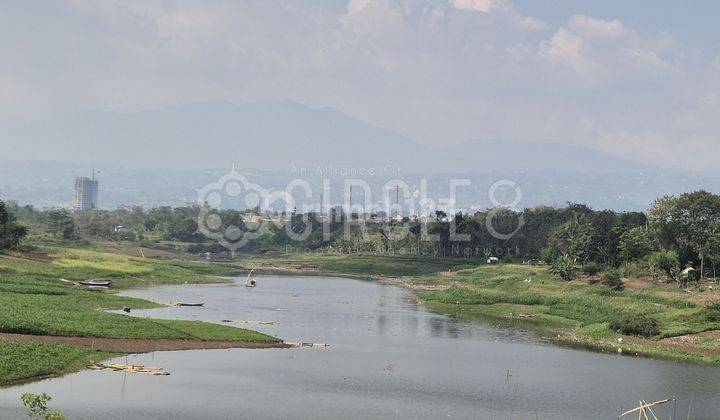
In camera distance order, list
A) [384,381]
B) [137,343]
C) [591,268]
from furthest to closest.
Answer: [591,268] → [137,343] → [384,381]

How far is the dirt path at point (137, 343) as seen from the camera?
49.0 m

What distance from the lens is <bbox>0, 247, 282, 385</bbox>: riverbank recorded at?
43.7 metres

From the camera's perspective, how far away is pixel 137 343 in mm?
53344

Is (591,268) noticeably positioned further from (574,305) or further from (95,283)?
(95,283)

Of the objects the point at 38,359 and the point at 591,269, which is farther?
the point at 591,269

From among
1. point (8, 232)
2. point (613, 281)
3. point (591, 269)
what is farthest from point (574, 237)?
point (8, 232)

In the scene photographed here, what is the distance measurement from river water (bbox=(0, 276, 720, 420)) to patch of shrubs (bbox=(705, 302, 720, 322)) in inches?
557

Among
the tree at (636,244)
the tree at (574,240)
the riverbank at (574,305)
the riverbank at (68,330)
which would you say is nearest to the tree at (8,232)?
the riverbank at (68,330)

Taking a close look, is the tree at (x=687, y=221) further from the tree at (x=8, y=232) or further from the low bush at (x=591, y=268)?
the tree at (x=8, y=232)

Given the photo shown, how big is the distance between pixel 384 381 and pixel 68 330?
774 inches

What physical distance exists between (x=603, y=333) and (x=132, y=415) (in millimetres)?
45348

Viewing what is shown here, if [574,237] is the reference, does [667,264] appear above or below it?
below

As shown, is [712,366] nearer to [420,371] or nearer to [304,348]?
[420,371]

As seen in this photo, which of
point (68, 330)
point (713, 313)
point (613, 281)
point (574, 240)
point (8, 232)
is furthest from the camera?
point (574, 240)
